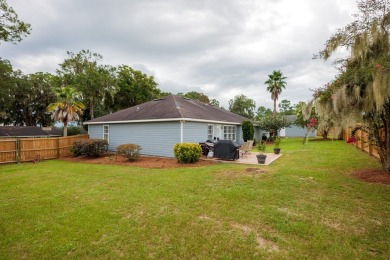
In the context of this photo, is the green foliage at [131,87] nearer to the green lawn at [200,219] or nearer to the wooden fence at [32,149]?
the wooden fence at [32,149]

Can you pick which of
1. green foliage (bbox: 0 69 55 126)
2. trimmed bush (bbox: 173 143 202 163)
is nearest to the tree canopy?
trimmed bush (bbox: 173 143 202 163)

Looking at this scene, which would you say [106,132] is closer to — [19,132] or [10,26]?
[10,26]

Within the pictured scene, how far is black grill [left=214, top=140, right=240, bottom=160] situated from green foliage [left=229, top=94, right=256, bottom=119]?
3533cm

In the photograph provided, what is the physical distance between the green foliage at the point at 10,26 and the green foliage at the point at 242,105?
37.9 m

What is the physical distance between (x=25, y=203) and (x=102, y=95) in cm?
2540

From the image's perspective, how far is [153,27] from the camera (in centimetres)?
1220

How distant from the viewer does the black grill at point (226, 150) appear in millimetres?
10997

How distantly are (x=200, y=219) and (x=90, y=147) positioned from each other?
11.3 meters

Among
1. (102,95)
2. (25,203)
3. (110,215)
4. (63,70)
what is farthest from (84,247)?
(63,70)

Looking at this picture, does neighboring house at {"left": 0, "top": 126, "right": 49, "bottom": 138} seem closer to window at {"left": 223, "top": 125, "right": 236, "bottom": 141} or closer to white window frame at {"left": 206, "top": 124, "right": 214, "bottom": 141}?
white window frame at {"left": 206, "top": 124, "right": 214, "bottom": 141}

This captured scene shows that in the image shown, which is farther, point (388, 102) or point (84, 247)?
point (388, 102)

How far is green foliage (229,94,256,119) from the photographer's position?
45.4 metres

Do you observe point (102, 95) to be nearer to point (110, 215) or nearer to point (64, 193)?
point (64, 193)

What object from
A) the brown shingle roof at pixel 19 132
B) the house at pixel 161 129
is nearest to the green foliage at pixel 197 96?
the brown shingle roof at pixel 19 132
